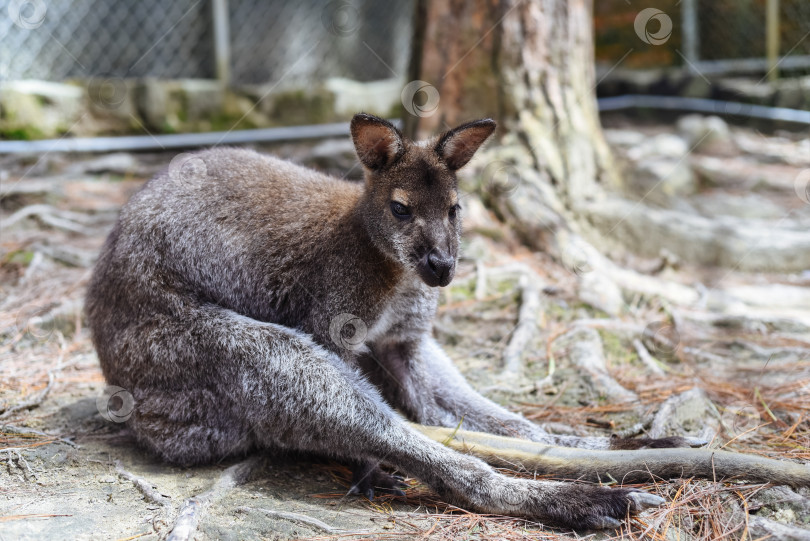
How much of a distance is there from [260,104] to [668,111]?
22.2ft

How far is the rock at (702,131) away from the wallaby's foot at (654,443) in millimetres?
7720

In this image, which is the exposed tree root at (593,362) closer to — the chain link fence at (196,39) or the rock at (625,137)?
the rock at (625,137)

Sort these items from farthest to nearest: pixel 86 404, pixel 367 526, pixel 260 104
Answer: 1. pixel 260 104
2. pixel 86 404
3. pixel 367 526

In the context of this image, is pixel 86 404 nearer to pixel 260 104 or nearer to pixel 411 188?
pixel 411 188

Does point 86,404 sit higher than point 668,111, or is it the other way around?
point 668,111

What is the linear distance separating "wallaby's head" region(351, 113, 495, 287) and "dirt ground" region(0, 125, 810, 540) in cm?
115

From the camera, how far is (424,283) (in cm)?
377

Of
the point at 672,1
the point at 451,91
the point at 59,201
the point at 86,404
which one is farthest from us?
the point at 672,1

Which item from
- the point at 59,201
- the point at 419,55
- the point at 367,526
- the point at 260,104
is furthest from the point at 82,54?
the point at 367,526

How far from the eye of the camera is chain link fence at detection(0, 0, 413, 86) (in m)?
8.98

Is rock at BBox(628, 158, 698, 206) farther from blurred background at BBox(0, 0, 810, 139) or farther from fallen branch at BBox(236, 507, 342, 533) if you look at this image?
fallen branch at BBox(236, 507, 342, 533)

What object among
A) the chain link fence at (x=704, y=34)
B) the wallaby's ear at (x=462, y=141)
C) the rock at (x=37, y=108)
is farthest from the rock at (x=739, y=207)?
the rock at (x=37, y=108)

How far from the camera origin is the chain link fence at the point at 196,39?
29.5ft

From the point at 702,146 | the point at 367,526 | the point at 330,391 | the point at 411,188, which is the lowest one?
the point at 367,526
